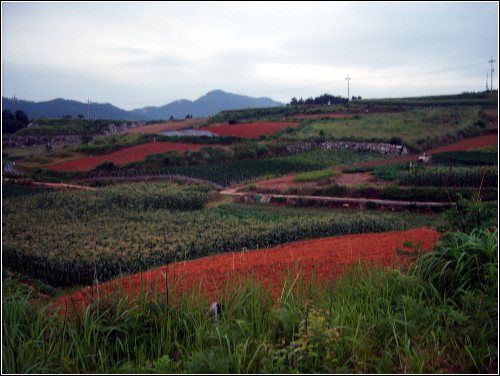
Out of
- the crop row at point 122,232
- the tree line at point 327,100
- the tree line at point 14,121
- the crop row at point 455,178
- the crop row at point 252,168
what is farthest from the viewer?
the tree line at point 327,100

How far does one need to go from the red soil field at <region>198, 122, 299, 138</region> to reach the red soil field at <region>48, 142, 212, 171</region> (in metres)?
5.78

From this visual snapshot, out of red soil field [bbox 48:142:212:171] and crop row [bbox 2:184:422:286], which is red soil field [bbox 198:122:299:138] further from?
crop row [bbox 2:184:422:286]

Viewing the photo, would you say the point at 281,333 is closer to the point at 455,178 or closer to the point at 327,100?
the point at 455,178

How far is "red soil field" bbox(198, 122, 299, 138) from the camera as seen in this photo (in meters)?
36.1

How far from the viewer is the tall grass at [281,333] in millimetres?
3057

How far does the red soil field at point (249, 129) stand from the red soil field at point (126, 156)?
19.0 feet

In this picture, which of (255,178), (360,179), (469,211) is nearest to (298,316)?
(469,211)

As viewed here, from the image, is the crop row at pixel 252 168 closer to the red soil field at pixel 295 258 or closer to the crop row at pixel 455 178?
the crop row at pixel 455 178

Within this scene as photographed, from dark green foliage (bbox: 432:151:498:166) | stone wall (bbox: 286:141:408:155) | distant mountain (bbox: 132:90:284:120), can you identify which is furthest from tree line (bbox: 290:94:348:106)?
dark green foliage (bbox: 432:151:498:166)

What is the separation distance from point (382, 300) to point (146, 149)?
25.7m

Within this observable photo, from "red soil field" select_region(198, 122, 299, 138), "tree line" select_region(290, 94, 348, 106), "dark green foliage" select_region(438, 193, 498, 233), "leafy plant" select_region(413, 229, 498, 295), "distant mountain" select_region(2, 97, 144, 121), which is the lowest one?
"leafy plant" select_region(413, 229, 498, 295)

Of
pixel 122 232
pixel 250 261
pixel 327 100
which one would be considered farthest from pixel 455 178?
pixel 327 100

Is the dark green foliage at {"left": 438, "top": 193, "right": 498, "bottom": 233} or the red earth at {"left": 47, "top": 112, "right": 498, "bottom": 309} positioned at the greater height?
the dark green foliage at {"left": 438, "top": 193, "right": 498, "bottom": 233}

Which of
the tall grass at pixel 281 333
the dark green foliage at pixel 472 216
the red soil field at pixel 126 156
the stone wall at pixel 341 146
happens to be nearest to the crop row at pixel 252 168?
the red soil field at pixel 126 156
